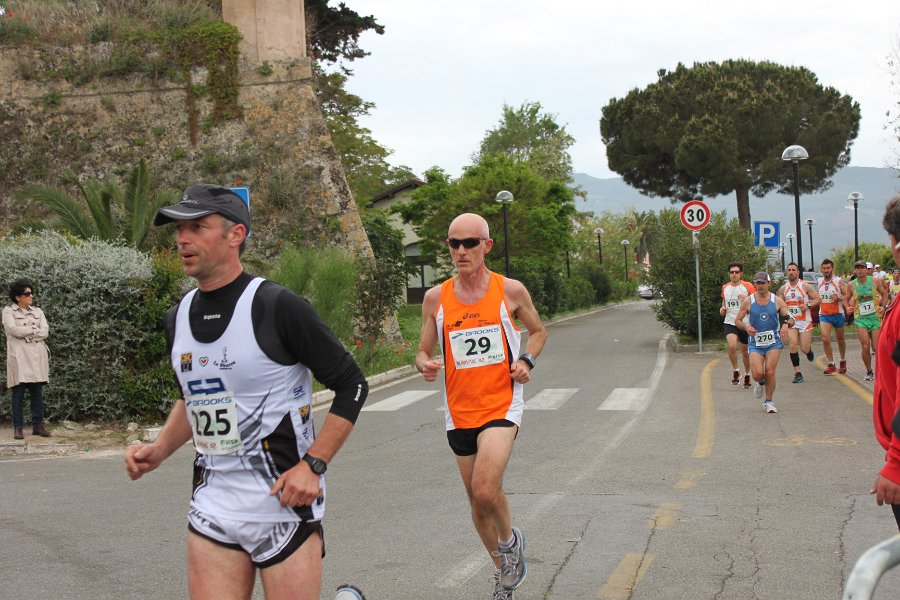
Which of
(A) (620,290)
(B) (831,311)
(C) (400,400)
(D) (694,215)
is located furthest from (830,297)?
(A) (620,290)

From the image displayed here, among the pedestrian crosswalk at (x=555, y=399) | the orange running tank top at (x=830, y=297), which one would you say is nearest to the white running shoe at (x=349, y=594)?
the pedestrian crosswalk at (x=555, y=399)

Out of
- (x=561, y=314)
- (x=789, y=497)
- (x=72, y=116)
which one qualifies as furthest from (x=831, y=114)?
(x=789, y=497)

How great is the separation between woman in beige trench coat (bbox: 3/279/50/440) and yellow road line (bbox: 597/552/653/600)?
29.6ft

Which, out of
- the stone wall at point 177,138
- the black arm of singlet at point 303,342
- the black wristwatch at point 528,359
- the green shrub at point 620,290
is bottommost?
the green shrub at point 620,290

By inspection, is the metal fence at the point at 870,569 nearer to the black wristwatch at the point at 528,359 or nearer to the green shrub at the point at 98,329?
the black wristwatch at the point at 528,359

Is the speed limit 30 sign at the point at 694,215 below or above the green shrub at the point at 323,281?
above

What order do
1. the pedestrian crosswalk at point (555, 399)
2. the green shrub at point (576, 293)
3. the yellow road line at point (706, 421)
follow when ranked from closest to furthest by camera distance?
1. the yellow road line at point (706, 421)
2. the pedestrian crosswalk at point (555, 399)
3. the green shrub at point (576, 293)

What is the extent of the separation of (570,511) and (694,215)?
17.3 meters

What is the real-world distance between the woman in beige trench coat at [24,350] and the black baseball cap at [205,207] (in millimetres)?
10005

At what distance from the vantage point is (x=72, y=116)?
3036 centimetres

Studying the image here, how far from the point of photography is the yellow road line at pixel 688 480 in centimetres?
865

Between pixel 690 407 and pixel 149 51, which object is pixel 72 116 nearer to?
pixel 149 51

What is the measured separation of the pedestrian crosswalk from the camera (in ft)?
49.2

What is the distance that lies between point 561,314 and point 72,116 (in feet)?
87.3
